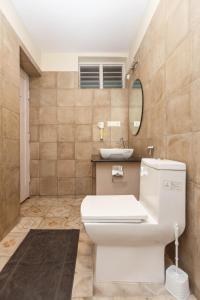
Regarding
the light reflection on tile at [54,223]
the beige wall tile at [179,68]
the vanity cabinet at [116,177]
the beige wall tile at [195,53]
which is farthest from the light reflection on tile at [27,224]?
the beige wall tile at [195,53]

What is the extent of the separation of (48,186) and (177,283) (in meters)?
2.57

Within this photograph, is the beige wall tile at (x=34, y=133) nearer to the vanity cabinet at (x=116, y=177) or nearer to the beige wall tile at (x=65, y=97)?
the beige wall tile at (x=65, y=97)

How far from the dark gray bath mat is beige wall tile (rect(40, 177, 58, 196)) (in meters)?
1.38

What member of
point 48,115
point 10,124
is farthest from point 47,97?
point 10,124

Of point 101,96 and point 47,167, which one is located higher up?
point 101,96

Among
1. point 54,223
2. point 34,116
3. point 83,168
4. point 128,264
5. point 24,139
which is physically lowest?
point 54,223

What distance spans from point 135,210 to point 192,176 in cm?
43

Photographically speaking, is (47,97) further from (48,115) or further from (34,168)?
(34,168)

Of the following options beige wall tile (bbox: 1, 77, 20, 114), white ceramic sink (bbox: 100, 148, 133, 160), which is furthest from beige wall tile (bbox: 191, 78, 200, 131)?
beige wall tile (bbox: 1, 77, 20, 114)

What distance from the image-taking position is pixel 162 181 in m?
1.26

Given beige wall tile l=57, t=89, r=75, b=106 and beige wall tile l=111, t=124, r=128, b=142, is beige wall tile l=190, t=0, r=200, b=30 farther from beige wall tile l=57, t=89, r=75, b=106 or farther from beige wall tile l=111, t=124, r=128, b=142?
beige wall tile l=57, t=89, r=75, b=106

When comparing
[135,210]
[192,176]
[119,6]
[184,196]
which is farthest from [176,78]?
[119,6]

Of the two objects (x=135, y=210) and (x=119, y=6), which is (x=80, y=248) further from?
(x=119, y=6)

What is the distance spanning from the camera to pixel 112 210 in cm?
133
